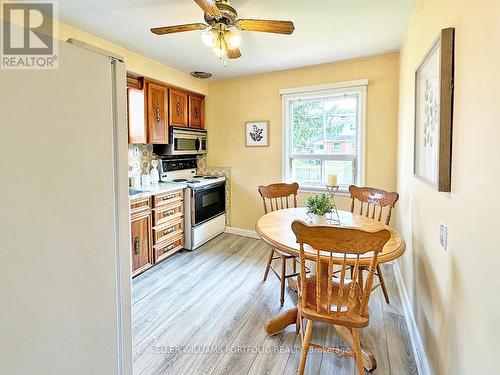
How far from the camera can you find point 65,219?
2.78ft

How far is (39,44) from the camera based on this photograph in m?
0.75

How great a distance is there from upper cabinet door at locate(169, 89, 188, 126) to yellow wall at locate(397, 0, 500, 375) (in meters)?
2.97

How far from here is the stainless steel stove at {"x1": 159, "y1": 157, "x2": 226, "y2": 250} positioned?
3609mm

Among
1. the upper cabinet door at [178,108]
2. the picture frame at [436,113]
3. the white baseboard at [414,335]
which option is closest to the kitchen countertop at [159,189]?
the upper cabinet door at [178,108]

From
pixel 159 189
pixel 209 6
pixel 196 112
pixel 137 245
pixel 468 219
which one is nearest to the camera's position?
pixel 468 219

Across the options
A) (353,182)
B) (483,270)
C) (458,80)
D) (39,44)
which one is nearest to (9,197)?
(39,44)

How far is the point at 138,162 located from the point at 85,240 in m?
2.87

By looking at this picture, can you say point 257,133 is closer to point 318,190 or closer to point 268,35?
point 318,190

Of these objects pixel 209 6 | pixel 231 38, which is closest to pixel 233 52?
pixel 231 38

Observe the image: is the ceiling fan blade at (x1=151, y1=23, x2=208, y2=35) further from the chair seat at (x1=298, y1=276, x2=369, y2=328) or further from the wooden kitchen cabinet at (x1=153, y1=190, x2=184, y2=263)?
the chair seat at (x1=298, y1=276, x2=369, y2=328)

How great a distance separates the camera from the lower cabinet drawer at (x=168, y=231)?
3152mm

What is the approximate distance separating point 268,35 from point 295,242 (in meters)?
2.05

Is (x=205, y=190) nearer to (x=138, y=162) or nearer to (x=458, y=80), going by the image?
(x=138, y=162)

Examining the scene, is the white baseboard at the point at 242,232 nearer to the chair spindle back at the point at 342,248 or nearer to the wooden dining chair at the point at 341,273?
the wooden dining chair at the point at 341,273
